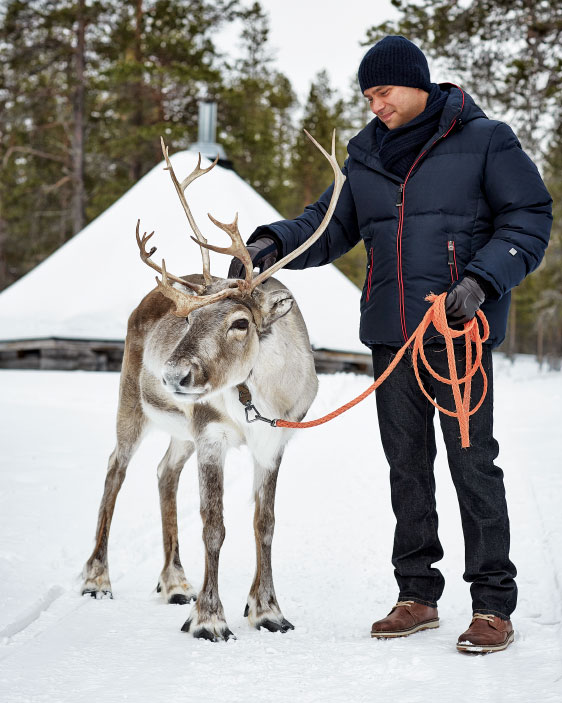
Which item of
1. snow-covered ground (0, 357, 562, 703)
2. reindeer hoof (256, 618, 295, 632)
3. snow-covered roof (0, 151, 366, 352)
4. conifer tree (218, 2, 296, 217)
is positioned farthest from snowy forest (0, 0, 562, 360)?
reindeer hoof (256, 618, 295, 632)

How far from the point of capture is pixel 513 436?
988 cm

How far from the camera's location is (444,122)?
3.68 m

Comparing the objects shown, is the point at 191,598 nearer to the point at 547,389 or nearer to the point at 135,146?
the point at 547,389

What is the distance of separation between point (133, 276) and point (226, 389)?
458 inches

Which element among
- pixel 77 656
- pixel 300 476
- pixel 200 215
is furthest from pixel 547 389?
pixel 77 656

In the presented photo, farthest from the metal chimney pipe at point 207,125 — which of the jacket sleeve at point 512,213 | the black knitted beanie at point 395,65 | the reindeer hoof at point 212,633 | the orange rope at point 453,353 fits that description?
the reindeer hoof at point 212,633

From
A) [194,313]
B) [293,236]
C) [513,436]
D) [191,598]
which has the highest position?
[293,236]

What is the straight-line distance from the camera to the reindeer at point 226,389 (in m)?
3.76

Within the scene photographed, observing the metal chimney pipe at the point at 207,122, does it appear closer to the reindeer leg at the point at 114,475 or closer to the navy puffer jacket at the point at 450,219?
the reindeer leg at the point at 114,475

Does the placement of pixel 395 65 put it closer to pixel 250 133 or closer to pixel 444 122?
pixel 444 122

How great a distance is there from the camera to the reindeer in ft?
12.3

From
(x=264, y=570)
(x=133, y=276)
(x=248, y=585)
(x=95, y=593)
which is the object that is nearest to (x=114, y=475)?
(x=95, y=593)

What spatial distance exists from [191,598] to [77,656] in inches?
40.2

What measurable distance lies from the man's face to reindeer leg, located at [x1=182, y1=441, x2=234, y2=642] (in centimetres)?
170
